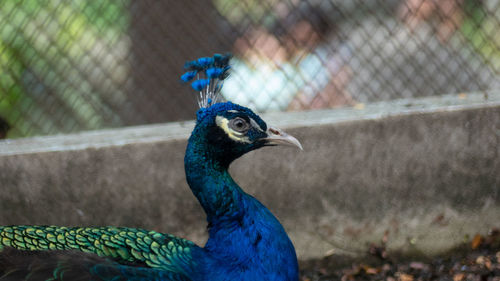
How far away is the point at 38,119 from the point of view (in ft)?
10.3

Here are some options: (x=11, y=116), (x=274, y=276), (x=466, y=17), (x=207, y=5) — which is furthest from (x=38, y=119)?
(x=466, y=17)

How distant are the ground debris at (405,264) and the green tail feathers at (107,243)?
92cm

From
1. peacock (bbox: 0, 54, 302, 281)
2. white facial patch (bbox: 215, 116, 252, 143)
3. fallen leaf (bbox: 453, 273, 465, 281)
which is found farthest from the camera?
fallen leaf (bbox: 453, 273, 465, 281)

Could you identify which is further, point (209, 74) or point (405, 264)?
point (405, 264)

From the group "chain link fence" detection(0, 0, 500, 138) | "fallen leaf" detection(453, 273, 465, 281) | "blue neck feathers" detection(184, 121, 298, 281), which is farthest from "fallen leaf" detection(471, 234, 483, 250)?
"blue neck feathers" detection(184, 121, 298, 281)

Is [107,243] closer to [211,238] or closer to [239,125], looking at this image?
[211,238]

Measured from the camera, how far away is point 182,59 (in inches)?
126

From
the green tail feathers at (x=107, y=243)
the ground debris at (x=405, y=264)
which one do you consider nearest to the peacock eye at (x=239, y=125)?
the green tail feathers at (x=107, y=243)

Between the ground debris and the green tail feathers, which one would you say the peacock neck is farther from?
the ground debris

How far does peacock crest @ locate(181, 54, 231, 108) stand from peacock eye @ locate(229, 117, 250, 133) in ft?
0.57

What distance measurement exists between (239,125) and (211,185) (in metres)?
0.23

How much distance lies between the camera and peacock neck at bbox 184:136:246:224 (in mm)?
1889

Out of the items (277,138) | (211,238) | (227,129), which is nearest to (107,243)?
(211,238)

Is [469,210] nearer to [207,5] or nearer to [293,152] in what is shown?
[293,152]
